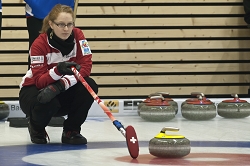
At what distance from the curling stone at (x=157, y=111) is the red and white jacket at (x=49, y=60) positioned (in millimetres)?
1512

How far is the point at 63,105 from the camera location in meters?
4.18

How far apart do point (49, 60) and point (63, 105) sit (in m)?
0.31

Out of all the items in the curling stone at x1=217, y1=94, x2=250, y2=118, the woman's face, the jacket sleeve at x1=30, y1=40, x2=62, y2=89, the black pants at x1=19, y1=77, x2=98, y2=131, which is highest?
the woman's face

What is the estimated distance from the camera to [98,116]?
626 centimetres

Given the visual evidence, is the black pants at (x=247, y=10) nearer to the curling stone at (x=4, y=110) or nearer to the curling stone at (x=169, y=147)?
the curling stone at (x=4, y=110)

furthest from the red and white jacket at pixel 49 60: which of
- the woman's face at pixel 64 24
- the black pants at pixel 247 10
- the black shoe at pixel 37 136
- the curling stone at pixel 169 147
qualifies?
the black pants at pixel 247 10

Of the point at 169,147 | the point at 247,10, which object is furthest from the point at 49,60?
the point at 247,10

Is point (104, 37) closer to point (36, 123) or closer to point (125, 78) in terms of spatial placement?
point (125, 78)

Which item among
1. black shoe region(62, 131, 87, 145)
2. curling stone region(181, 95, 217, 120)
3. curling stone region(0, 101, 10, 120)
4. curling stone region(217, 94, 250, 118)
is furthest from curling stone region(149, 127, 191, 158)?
curling stone region(0, 101, 10, 120)

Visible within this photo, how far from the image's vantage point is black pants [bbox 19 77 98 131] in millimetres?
4023

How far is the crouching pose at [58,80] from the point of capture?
3957 mm

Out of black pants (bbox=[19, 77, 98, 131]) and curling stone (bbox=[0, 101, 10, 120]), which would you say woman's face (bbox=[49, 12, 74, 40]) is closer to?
black pants (bbox=[19, 77, 98, 131])

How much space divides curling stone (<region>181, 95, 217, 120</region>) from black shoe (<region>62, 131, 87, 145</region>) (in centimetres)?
176

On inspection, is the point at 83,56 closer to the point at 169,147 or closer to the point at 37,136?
the point at 37,136
